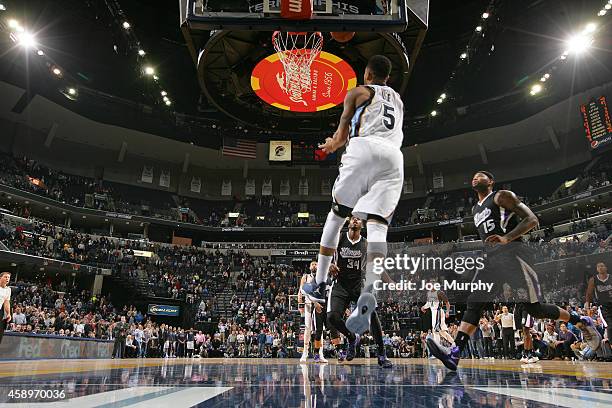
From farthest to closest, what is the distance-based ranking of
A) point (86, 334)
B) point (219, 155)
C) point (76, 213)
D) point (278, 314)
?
point (219, 155) → point (76, 213) → point (278, 314) → point (86, 334)

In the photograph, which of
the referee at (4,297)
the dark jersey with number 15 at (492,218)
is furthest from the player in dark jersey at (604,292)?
the referee at (4,297)

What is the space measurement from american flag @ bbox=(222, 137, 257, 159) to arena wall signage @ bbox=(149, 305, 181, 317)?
1134 centimetres

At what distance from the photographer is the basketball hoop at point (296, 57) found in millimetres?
15547

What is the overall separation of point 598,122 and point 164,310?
30.2 meters

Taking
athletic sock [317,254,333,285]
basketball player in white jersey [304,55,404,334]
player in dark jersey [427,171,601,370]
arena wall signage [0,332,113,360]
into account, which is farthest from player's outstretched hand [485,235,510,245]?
arena wall signage [0,332,113,360]

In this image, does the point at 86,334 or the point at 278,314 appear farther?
the point at 278,314

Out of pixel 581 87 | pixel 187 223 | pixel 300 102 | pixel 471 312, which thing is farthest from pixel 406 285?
pixel 471 312

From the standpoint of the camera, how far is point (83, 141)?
121ft

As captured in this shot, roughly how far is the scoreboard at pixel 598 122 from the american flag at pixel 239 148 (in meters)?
22.4

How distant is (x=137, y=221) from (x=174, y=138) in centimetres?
767

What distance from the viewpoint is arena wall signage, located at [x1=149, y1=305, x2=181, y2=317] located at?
2817 centimetres

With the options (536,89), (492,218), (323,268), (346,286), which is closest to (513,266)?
(492,218)

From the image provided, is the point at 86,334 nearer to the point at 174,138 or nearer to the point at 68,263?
the point at 68,263

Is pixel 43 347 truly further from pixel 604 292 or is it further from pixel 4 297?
pixel 604 292
